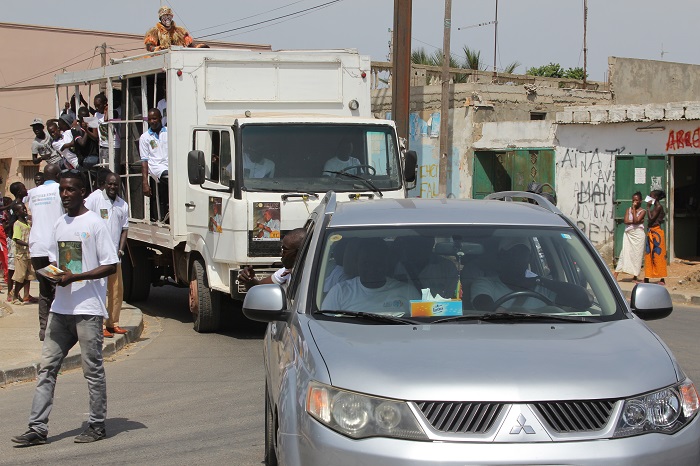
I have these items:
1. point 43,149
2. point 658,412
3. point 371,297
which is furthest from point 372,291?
point 43,149

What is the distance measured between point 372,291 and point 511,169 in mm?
20181

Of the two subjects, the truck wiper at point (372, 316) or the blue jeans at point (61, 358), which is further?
the blue jeans at point (61, 358)

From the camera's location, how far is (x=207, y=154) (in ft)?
41.9

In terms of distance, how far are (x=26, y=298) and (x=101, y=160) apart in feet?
8.06

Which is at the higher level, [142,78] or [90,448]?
[142,78]

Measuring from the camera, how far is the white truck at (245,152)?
39.0 ft

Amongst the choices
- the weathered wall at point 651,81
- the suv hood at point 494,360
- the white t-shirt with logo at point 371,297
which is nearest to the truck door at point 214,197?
the white t-shirt with logo at point 371,297

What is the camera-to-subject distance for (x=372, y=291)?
17.5 ft

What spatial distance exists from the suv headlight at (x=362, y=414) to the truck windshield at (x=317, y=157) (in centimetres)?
775

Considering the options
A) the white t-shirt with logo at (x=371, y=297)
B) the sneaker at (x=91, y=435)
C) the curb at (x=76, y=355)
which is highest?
the white t-shirt with logo at (x=371, y=297)

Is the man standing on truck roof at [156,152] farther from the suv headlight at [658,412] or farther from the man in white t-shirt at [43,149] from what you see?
the suv headlight at [658,412]

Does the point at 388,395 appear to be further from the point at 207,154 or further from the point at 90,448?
the point at 207,154

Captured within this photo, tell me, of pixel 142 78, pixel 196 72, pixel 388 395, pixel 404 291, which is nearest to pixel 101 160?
pixel 142 78

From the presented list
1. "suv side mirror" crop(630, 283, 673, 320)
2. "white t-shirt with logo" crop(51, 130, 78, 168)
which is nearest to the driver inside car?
"suv side mirror" crop(630, 283, 673, 320)
